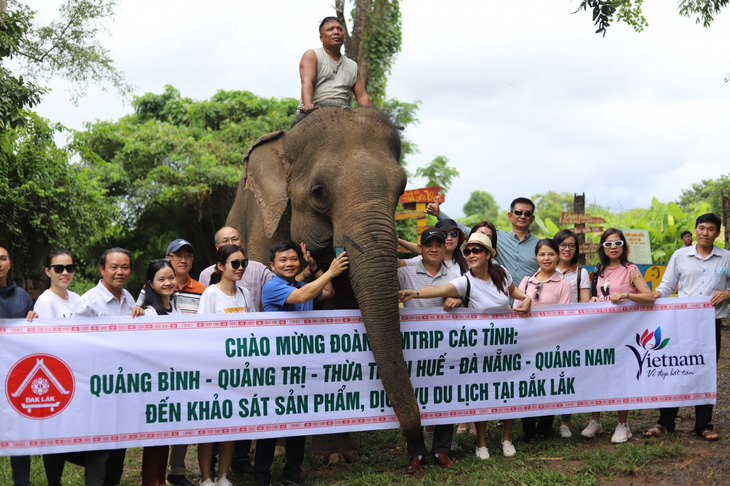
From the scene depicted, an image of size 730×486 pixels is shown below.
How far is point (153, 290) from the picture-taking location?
5.35m

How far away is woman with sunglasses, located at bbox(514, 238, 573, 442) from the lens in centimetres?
622

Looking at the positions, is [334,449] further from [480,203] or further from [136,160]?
[480,203]

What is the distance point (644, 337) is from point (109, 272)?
14.6 ft

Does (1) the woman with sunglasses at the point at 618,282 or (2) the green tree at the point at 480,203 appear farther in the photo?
(2) the green tree at the point at 480,203

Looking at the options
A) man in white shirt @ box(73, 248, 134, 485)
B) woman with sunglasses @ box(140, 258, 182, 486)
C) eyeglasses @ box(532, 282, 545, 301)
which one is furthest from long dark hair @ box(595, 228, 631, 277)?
man in white shirt @ box(73, 248, 134, 485)

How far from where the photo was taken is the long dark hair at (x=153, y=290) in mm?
5234

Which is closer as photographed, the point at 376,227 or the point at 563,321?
the point at 376,227

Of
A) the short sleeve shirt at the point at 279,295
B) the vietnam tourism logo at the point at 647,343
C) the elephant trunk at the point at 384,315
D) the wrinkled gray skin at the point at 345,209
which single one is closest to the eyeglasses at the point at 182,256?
the short sleeve shirt at the point at 279,295

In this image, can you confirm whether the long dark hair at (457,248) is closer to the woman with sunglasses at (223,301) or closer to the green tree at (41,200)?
the woman with sunglasses at (223,301)

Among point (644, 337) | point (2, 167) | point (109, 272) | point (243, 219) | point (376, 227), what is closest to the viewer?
point (109, 272)

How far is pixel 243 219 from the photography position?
7660 mm

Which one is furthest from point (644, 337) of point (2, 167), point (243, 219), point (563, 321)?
point (2, 167)

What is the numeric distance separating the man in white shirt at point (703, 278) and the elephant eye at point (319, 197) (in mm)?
2977

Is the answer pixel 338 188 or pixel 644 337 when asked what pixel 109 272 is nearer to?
pixel 338 188
